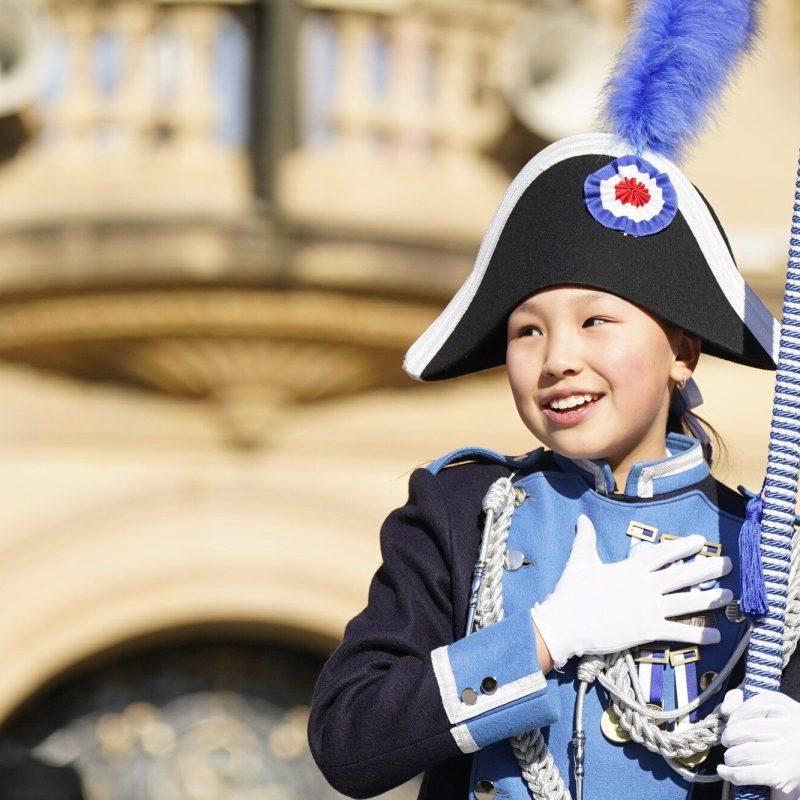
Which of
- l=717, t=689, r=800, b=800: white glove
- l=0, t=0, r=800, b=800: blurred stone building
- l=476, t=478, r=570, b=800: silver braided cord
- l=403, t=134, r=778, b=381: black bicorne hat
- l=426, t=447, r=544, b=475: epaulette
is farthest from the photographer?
l=0, t=0, r=800, b=800: blurred stone building

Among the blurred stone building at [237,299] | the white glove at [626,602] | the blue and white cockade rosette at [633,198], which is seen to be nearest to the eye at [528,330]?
the blue and white cockade rosette at [633,198]

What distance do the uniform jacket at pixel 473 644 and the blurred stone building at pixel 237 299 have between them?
128 inches

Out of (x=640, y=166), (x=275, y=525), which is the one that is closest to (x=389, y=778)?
(x=640, y=166)

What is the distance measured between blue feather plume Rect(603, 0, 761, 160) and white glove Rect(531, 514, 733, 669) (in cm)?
47

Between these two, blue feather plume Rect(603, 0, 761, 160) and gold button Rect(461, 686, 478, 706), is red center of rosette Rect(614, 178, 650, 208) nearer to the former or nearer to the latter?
blue feather plume Rect(603, 0, 761, 160)

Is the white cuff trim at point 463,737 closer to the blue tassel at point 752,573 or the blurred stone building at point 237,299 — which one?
the blue tassel at point 752,573

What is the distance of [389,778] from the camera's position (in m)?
1.93

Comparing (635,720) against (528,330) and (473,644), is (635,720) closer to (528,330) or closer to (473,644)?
(473,644)

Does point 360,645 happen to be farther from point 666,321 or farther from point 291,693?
point 291,693

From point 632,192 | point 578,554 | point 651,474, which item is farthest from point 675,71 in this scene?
point 578,554

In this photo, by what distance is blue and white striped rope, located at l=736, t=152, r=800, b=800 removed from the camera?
1.91 m

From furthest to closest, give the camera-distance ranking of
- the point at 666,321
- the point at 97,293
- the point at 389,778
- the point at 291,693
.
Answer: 1. the point at 291,693
2. the point at 97,293
3. the point at 666,321
4. the point at 389,778

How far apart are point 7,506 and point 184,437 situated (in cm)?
56

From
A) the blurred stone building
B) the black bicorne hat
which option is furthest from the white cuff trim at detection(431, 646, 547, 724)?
the blurred stone building
